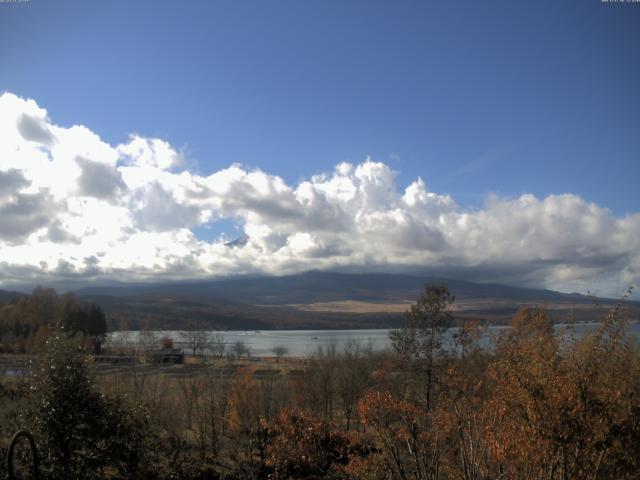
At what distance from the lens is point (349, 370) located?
43312 mm

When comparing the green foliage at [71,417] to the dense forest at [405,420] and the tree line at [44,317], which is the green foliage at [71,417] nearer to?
the dense forest at [405,420]

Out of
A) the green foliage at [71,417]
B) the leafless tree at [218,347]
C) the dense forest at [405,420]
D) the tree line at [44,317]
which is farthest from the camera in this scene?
the tree line at [44,317]

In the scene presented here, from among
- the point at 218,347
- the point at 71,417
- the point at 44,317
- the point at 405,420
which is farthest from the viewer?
the point at 44,317

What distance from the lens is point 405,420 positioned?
12133 mm

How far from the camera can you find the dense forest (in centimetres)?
1024

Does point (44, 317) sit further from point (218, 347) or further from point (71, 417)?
point (71, 417)

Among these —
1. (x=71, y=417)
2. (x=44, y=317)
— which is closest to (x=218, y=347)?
(x=71, y=417)

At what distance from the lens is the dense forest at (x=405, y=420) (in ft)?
33.6

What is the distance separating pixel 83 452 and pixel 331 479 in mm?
9831

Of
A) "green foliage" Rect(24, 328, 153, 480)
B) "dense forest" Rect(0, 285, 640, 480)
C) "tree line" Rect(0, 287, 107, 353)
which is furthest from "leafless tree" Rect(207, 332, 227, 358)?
"green foliage" Rect(24, 328, 153, 480)

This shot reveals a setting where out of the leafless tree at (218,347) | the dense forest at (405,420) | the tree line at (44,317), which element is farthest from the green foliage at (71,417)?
the tree line at (44,317)

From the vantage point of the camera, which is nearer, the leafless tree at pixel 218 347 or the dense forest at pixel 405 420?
the dense forest at pixel 405 420

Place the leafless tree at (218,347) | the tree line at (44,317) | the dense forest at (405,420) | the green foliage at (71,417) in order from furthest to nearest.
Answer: the tree line at (44,317) < the leafless tree at (218,347) < the green foliage at (71,417) < the dense forest at (405,420)

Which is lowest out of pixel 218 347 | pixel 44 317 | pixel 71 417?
pixel 218 347
